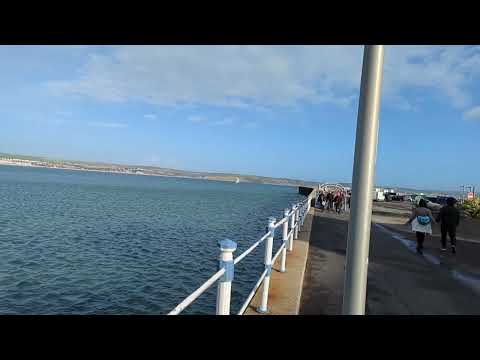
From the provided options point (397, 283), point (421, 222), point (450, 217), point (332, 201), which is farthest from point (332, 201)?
point (397, 283)

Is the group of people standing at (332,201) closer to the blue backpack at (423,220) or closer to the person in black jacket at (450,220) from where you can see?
the person in black jacket at (450,220)

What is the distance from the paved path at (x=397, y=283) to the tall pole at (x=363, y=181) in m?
2.83

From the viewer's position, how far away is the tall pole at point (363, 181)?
2693mm

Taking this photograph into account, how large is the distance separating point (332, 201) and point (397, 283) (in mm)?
20593

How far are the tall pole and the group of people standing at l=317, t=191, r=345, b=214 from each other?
22.1 metres

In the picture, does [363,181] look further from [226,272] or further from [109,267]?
[109,267]

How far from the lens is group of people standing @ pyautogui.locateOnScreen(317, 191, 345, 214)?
80.3 feet

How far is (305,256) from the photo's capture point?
8.86 metres

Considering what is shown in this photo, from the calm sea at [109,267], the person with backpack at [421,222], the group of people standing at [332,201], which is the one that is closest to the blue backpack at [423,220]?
the person with backpack at [421,222]

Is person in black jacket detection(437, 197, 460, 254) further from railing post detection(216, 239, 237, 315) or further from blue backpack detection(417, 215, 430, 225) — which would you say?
railing post detection(216, 239, 237, 315)

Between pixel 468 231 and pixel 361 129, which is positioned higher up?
pixel 361 129
